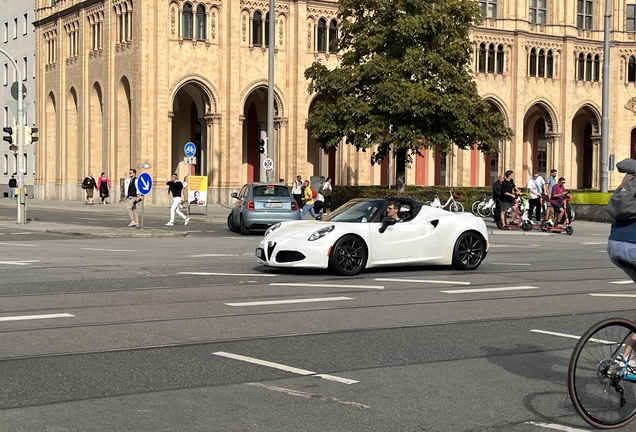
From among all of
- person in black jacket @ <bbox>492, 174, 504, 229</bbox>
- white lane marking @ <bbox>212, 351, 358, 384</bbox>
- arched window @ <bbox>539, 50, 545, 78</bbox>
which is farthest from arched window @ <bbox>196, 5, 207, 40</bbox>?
white lane marking @ <bbox>212, 351, 358, 384</bbox>

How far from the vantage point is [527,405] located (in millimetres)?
6844

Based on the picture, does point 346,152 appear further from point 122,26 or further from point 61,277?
point 61,277

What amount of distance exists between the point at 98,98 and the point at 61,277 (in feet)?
150

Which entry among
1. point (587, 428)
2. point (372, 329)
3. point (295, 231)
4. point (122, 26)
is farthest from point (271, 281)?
point (122, 26)

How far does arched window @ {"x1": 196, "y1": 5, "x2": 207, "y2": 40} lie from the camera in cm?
5270

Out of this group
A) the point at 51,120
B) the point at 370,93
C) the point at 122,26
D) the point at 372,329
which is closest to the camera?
the point at 372,329

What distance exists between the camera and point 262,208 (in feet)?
94.0

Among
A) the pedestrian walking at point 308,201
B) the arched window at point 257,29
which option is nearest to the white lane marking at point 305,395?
the pedestrian walking at point 308,201

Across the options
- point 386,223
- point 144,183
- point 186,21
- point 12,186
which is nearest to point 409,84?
point 144,183

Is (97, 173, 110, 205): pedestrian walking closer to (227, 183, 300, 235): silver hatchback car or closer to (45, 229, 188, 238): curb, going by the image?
(227, 183, 300, 235): silver hatchback car

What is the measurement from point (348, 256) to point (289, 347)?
6521 mm

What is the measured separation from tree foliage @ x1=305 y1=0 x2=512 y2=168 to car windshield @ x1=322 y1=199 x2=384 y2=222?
71.7 feet

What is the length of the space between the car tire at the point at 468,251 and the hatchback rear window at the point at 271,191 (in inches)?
518

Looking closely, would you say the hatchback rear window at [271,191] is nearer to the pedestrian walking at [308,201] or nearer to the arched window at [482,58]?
the pedestrian walking at [308,201]
